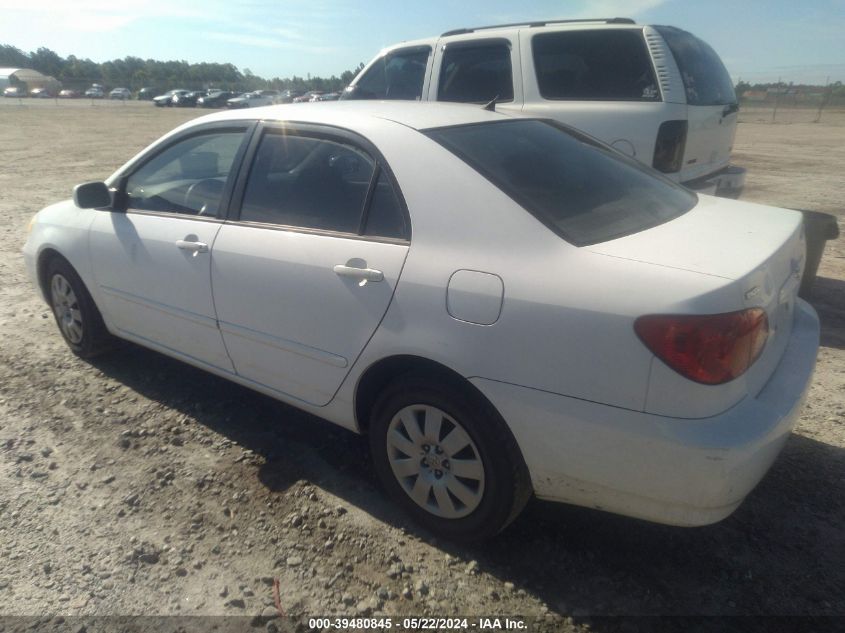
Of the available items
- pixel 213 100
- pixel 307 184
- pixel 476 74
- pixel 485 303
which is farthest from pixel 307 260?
pixel 213 100

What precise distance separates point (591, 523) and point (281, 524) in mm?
1319

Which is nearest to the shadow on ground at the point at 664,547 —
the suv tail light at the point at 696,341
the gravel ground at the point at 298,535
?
the gravel ground at the point at 298,535

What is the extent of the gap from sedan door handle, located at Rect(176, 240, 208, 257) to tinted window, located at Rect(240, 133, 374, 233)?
0.81 ft

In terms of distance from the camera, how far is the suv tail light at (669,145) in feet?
16.6

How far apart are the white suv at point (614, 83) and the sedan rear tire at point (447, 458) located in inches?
129

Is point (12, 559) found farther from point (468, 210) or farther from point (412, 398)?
point (468, 210)

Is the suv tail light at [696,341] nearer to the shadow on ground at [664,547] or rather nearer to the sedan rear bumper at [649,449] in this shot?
the sedan rear bumper at [649,449]

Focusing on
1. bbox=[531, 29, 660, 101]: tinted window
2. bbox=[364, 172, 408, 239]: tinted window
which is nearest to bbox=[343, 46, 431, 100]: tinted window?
bbox=[531, 29, 660, 101]: tinted window

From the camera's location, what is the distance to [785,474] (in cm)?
299

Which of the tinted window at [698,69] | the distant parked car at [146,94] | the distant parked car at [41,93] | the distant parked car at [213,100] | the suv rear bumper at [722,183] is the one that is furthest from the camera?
the distant parked car at [41,93]

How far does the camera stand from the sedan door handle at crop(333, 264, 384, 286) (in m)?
2.54

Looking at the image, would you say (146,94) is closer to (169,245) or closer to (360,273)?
(169,245)

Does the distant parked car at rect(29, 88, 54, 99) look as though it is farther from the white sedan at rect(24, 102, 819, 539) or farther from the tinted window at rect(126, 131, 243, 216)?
the white sedan at rect(24, 102, 819, 539)

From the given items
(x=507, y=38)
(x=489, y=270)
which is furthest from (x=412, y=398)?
(x=507, y=38)
